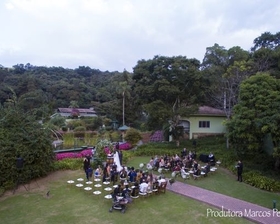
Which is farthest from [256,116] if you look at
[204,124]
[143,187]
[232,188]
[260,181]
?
[204,124]

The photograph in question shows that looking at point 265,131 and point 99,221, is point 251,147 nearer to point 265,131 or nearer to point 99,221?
point 265,131

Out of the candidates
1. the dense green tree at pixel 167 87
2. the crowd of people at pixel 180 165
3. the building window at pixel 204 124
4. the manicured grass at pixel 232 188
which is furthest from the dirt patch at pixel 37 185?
the building window at pixel 204 124

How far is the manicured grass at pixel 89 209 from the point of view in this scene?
34.8ft

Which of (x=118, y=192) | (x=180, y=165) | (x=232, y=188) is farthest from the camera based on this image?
(x=180, y=165)

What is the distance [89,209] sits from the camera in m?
11.8

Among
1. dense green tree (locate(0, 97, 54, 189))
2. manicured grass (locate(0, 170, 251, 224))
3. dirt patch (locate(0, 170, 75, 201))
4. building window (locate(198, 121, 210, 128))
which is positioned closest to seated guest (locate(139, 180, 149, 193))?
manicured grass (locate(0, 170, 251, 224))

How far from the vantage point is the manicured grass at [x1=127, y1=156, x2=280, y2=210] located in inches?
500

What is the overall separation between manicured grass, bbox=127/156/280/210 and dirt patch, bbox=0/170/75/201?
756cm

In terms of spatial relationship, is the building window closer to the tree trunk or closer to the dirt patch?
the tree trunk

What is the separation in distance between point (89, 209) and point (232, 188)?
8168 mm

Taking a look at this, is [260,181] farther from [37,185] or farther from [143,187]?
[37,185]

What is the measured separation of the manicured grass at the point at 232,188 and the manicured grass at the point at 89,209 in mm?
2489

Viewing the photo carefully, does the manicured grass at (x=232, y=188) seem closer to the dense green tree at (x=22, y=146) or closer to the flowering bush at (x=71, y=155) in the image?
the flowering bush at (x=71, y=155)

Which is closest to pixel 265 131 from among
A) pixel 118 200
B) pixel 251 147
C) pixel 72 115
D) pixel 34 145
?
pixel 251 147
